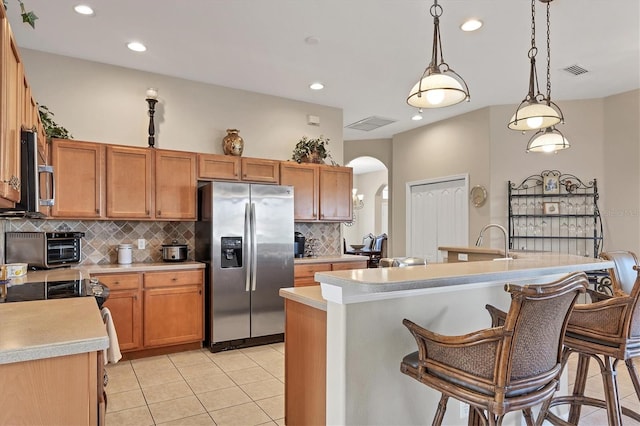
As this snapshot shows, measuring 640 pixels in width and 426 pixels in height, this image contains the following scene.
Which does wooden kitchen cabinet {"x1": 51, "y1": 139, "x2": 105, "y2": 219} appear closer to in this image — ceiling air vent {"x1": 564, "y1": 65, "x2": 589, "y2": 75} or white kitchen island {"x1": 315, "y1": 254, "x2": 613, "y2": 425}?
white kitchen island {"x1": 315, "y1": 254, "x2": 613, "y2": 425}

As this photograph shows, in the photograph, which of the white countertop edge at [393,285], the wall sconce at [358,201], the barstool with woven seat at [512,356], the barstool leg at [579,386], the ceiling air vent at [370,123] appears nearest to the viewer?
the barstool with woven seat at [512,356]

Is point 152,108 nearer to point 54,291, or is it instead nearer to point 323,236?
point 54,291

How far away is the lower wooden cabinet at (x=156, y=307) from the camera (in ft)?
12.0

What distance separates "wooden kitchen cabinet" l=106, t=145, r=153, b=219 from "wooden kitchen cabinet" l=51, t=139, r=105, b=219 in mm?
78

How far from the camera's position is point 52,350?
1.22 m

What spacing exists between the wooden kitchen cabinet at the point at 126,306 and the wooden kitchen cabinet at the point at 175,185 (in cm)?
73

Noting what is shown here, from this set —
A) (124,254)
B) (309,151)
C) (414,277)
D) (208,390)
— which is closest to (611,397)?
(414,277)

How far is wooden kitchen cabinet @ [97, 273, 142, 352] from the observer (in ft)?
11.9

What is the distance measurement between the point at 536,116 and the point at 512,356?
185 centimetres

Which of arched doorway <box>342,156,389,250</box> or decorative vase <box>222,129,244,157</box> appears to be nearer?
decorative vase <box>222,129,244,157</box>

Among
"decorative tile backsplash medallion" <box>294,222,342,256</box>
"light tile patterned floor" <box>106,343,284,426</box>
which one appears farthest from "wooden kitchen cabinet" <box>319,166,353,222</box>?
"light tile patterned floor" <box>106,343,284,426</box>

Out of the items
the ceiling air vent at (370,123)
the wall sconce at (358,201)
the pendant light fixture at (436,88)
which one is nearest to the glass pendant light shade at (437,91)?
the pendant light fixture at (436,88)

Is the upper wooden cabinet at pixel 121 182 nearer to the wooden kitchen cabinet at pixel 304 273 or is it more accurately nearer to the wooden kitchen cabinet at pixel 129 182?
the wooden kitchen cabinet at pixel 129 182

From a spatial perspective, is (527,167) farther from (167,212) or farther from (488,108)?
(167,212)
